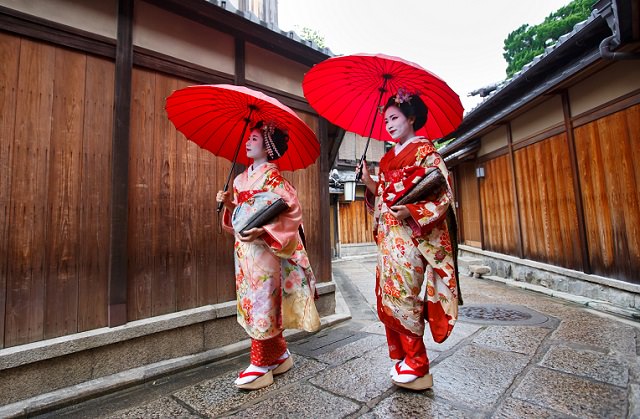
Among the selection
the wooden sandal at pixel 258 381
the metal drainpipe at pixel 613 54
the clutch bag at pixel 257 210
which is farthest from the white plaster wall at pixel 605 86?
the wooden sandal at pixel 258 381

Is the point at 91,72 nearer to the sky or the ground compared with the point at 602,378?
nearer to the sky

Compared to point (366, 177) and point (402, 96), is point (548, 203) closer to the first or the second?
point (402, 96)

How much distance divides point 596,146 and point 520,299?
3.14 m

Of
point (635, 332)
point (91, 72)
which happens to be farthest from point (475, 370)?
point (91, 72)

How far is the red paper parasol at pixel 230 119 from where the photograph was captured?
108 inches

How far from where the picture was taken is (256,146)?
119 inches

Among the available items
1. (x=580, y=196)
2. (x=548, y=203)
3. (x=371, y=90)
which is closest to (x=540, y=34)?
(x=548, y=203)


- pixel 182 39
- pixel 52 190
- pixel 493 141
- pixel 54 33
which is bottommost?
pixel 52 190

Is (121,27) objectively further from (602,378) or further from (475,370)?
(602,378)

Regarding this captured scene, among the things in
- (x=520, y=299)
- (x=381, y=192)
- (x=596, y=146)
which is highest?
(x=596, y=146)

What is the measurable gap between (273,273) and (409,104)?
1961 mm

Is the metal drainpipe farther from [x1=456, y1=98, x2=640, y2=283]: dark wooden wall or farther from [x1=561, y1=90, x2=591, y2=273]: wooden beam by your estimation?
[x1=561, y1=90, x2=591, y2=273]: wooden beam

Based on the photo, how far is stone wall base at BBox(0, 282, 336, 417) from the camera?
255cm

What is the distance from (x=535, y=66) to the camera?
234 inches
